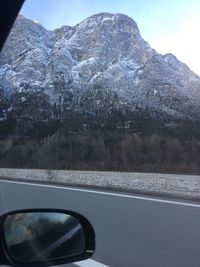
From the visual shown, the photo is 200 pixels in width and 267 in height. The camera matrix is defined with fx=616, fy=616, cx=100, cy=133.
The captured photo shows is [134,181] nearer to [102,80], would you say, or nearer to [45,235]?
[45,235]

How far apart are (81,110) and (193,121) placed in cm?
1617

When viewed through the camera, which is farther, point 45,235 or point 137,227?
point 137,227

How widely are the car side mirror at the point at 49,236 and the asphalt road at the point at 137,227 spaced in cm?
481

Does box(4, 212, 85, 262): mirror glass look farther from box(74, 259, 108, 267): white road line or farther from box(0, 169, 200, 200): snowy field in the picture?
box(0, 169, 200, 200): snowy field

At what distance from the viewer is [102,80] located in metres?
84.5

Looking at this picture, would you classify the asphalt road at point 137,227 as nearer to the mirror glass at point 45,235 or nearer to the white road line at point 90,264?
the white road line at point 90,264

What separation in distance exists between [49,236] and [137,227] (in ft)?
27.6

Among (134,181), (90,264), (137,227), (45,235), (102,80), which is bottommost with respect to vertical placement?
(90,264)

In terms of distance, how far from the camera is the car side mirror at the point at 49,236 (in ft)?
8.77

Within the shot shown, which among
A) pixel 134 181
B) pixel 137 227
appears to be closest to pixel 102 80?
pixel 134 181

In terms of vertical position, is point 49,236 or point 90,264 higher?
point 49,236

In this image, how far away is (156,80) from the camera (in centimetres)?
8100

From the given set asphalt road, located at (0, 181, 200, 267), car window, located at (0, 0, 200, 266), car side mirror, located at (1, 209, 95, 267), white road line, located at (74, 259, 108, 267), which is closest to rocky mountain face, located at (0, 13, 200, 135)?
car window, located at (0, 0, 200, 266)

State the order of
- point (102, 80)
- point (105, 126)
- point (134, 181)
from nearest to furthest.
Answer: point (134, 181)
point (105, 126)
point (102, 80)
